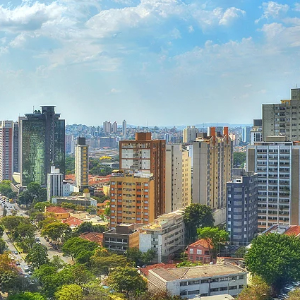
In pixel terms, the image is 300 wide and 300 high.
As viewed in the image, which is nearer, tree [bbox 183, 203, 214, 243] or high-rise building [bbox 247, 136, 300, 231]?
high-rise building [bbox 247, 136, 300, 231]

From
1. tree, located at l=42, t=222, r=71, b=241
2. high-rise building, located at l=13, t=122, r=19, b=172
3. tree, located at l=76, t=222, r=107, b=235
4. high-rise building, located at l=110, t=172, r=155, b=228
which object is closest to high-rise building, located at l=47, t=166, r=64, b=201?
high-rise building, located at l=13, t=122, r=19, b=172

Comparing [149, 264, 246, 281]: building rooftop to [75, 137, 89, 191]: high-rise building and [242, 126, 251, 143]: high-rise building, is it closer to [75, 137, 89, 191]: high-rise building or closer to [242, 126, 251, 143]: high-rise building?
[75, 137, 89, 191]: high-rise building

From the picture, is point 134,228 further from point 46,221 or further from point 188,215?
point 46,221

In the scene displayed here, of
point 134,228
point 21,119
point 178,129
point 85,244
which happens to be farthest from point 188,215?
point 178,129

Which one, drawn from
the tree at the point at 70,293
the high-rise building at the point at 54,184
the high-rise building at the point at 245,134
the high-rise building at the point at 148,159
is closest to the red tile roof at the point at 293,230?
the high-rise building at the point at 148,159

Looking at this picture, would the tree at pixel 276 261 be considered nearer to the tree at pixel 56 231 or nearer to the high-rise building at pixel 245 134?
the tree at pixel 56 231

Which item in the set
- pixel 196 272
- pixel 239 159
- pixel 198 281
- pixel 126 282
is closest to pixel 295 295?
pixel 198 281
